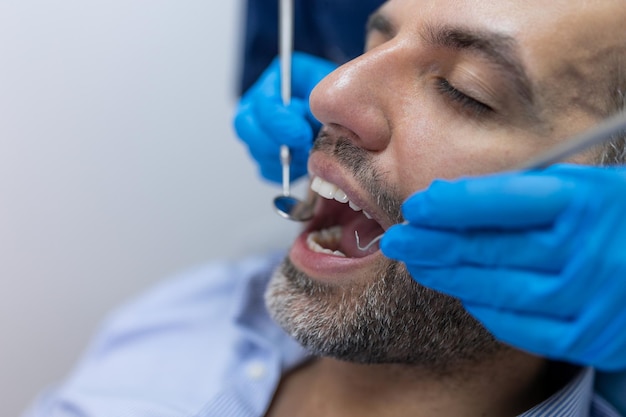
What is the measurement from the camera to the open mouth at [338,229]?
1.05 m

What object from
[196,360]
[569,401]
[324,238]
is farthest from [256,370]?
[569,401]

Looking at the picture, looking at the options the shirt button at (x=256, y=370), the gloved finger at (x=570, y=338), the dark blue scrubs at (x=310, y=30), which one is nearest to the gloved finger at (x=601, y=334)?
the gloved finger at (x=570, y=338)

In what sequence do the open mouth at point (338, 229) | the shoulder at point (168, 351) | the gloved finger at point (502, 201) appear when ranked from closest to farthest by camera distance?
1. the gloved finger at point (502, 201)
2. the open mouth at point (338, 229)
3. the shoulder at point (168, 351)

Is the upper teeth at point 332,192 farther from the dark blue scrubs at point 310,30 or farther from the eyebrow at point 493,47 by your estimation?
the dark blue scrubs at point 310,30

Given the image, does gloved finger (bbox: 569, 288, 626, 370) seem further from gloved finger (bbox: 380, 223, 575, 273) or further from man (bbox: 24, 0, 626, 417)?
man (bbox: 24, 0, 626, 417)

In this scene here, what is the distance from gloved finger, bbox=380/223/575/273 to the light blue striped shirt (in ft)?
1.23

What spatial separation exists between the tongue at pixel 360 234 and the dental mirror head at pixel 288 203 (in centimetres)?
6

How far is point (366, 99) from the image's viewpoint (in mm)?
889

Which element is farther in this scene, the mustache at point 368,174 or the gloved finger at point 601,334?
the mustache at point 368,174

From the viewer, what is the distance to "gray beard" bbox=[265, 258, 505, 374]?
0.90 metres

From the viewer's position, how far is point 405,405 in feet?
3.30

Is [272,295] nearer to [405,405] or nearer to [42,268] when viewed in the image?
[405,405]

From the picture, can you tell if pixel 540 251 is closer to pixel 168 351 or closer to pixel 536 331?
pixel 536 331

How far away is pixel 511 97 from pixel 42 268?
43.0 inches
